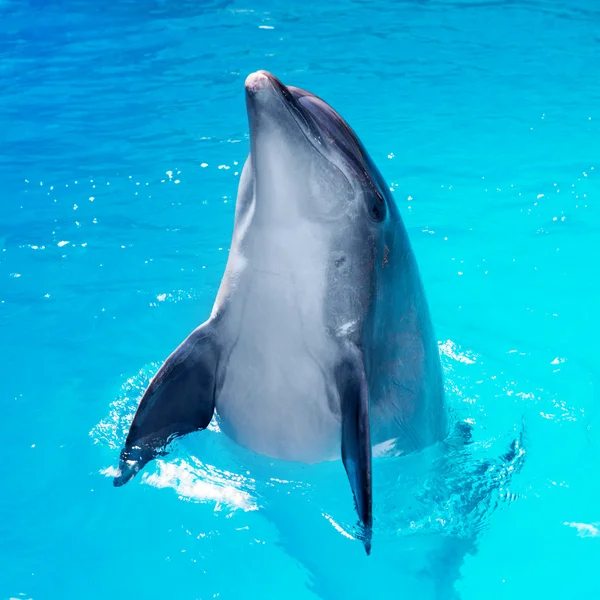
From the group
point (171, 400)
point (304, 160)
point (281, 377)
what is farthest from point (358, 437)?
point (304, 160)

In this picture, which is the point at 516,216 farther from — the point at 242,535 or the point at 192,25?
the point at 192,25

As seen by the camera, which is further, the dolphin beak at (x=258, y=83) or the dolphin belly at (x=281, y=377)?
the dolphin belly at (x=281, y=377)

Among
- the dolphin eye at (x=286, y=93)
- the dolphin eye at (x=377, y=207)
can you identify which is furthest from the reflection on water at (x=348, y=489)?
the dolphin eye at (x=286, y=93)

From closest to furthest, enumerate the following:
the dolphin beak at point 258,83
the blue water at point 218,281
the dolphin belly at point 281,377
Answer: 1. the dolphin beak at point 258,83
2. the dolphin belly at point 281,377
3. the blue water at point 218,281

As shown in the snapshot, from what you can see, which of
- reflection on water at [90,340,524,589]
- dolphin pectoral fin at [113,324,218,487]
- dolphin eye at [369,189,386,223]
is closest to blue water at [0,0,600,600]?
reflection on water at [90,340,524,589]

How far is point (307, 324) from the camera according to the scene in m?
3.88

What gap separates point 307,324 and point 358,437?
61cm

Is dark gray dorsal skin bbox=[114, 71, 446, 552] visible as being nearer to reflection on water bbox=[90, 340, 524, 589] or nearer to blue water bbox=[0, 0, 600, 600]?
reflection on water bbox=[90, 340, 524, 589]

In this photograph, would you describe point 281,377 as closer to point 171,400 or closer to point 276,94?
point 171,400

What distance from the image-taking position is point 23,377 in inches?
233

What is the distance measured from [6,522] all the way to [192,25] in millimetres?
13876

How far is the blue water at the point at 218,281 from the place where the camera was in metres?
4.63

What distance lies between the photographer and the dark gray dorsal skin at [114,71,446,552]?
3.47m

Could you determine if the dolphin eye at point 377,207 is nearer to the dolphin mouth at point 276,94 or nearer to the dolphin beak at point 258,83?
the dolphin mouth at point 276,94
